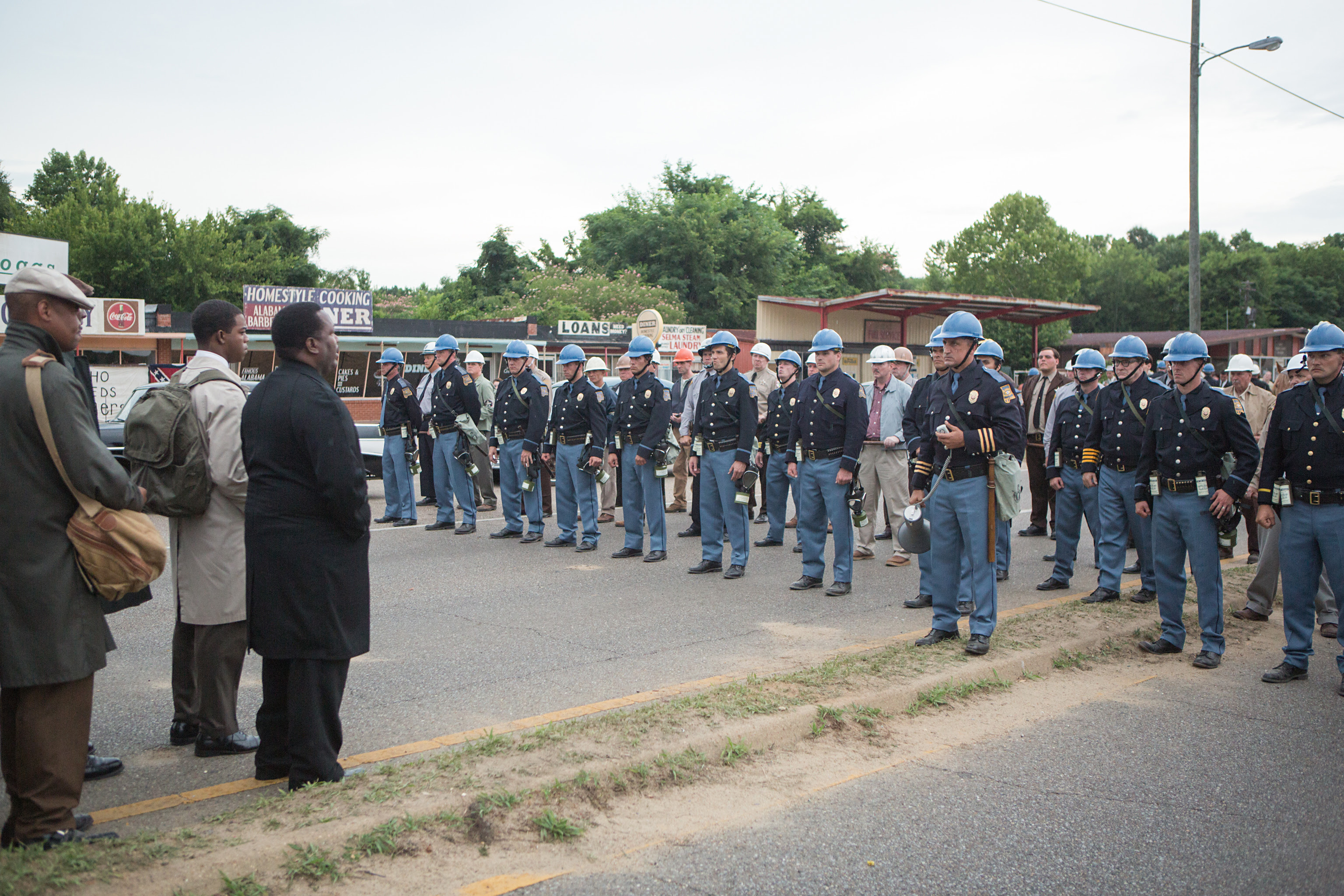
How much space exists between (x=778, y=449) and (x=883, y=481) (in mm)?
1252

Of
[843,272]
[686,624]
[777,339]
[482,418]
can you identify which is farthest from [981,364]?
[843,272]

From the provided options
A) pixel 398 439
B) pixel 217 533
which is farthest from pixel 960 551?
pixel 398 439

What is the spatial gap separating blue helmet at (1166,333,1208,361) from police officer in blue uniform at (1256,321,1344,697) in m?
0.61

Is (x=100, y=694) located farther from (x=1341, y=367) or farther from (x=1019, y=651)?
(x=1341, y=367)

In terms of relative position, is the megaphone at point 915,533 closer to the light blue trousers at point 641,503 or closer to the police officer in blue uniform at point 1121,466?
the police officer in blue uniform at point 1121,466

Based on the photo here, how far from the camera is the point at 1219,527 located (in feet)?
22.3

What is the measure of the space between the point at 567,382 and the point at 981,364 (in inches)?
210

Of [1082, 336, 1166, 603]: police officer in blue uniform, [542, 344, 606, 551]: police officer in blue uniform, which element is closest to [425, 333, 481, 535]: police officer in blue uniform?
[542, 344, 606, 551]: police officer in blue uniform

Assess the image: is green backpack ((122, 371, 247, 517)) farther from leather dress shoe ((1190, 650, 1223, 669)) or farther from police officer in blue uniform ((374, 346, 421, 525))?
police officer in blue uniform ((374, 346, 421, 525))

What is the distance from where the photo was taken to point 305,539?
14.0 feet

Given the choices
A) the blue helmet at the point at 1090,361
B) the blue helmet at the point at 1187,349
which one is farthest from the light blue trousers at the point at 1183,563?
the blue helmet at the point at 1090,361

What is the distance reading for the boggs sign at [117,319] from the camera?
2892 cm

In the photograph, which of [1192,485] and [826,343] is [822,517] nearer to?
[826,343]

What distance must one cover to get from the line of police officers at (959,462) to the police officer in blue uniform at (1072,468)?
0.02 metres
